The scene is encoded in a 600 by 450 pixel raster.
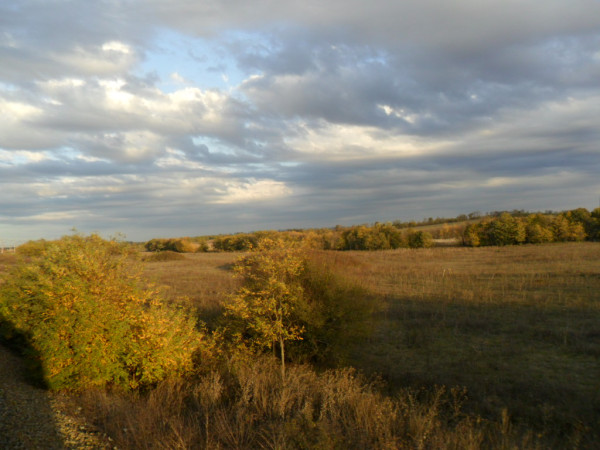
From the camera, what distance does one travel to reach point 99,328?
327 inches

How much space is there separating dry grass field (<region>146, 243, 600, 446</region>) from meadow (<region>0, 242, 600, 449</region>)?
0.05 metres

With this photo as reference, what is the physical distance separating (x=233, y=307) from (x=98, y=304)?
3.23 m

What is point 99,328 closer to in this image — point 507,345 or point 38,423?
point 38,423

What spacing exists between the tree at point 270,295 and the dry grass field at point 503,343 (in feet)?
8.50

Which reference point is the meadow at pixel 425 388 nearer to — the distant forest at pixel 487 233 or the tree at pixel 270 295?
the tree at pixel 270 295

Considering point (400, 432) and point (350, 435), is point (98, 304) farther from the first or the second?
point (400, 432)

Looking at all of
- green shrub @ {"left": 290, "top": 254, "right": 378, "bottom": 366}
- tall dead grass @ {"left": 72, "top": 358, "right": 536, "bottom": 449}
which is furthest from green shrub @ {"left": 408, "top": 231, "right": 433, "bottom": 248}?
tall dead grass @ {"left": 72, "top": 358, "right": 536, "bottom": 449}

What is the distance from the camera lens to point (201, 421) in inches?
256

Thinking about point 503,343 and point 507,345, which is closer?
point 507,345

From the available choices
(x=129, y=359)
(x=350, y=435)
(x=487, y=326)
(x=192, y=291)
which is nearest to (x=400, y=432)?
(x=350, y=435)

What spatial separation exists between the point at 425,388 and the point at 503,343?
16.2ft

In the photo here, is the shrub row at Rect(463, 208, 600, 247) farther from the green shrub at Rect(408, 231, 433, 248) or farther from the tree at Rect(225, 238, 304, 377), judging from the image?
the tree at Rect(225, 238, 304, 377)

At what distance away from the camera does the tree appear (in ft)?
34.4

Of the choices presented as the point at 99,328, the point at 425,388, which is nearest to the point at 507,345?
the point at 425,388
